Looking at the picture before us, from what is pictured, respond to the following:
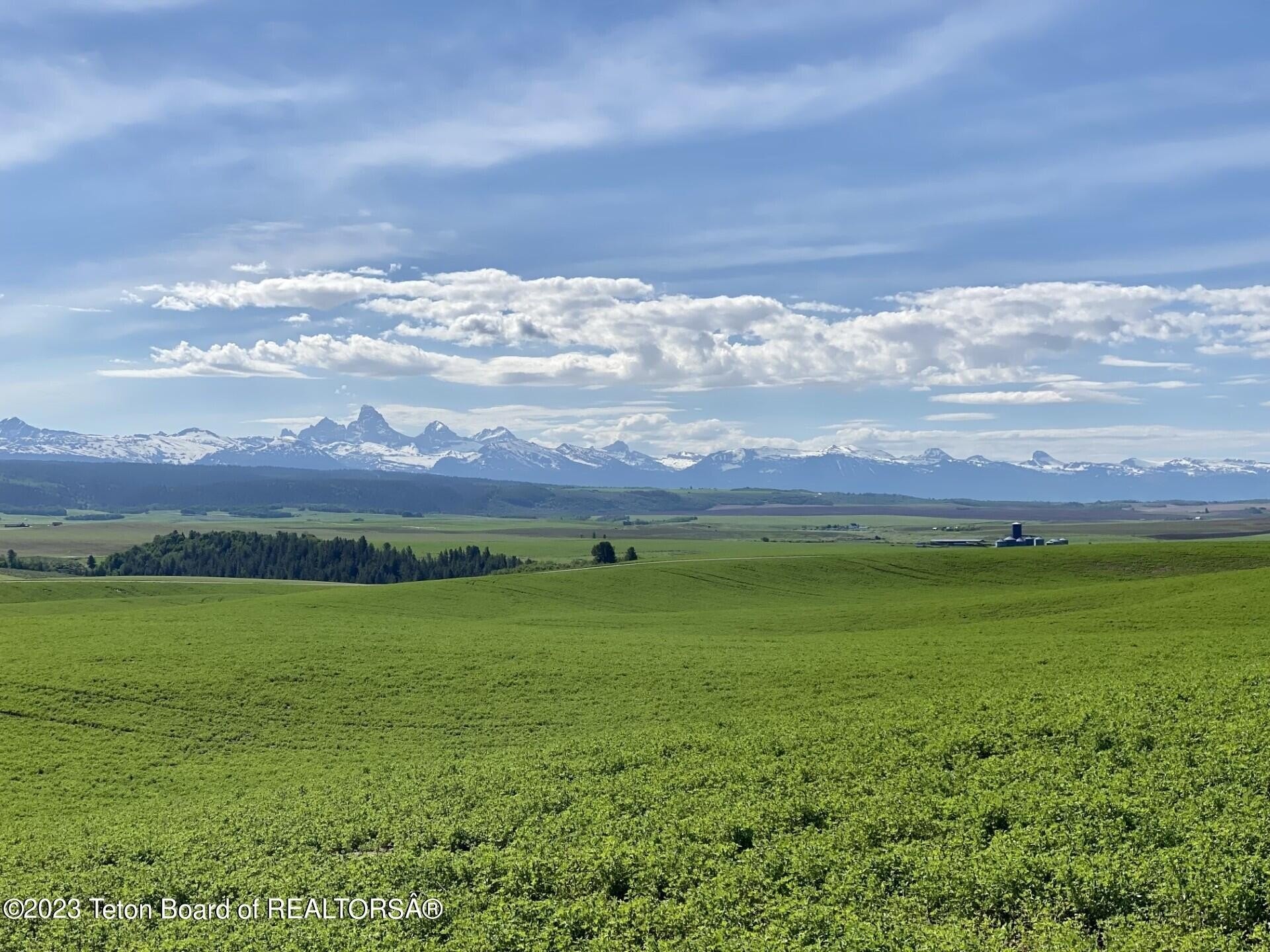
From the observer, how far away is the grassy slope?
19.6 m

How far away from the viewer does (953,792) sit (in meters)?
26.6

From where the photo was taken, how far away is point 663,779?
3142 centimetres

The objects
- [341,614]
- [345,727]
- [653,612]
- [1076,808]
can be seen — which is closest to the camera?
A: [1076,808]

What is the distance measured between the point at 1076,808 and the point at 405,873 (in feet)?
58.1

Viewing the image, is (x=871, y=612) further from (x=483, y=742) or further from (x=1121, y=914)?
(x=1121, y=914)

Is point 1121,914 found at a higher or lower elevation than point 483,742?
higher

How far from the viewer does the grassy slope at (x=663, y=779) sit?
1962 centimetres

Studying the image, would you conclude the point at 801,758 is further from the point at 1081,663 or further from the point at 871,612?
the point at 871,612

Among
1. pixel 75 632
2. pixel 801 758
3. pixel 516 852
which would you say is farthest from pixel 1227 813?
pixel 75 632

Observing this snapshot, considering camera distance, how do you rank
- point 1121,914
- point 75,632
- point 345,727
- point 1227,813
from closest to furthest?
point 1121,914
point 1227,813
point 345,727
point 75,632

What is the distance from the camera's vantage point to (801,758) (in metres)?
31.8

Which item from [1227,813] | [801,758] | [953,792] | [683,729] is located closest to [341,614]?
[683,729]

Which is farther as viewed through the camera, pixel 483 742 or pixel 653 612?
pixel 653 612

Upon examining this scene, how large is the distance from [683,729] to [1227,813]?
23079mm
